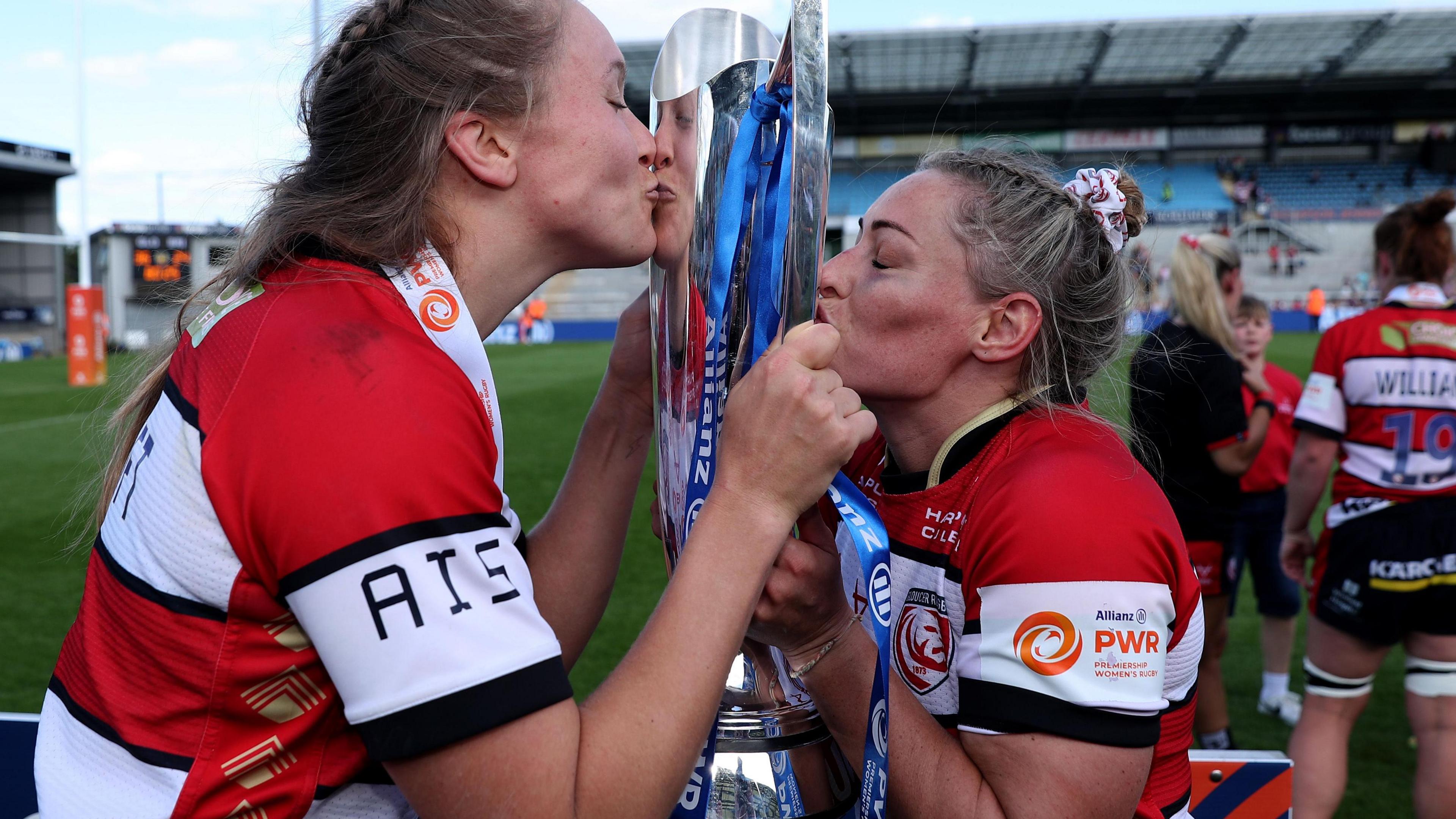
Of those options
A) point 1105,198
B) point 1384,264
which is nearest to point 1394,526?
point 1384,264

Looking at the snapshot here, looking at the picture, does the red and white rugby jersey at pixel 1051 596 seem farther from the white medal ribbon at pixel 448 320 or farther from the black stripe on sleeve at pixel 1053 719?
the white medal ribbon at pixel 448 320

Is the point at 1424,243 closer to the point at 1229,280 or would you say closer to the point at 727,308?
the point at 1229,280

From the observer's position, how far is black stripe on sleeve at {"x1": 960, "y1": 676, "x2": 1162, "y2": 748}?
126cm

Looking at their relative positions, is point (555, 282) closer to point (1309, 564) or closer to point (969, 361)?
point (1309, 564)

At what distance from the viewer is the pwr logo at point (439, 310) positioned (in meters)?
1.18

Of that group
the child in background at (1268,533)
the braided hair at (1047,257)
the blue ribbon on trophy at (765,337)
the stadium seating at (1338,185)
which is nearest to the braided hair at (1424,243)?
the child in background at (1268,533)

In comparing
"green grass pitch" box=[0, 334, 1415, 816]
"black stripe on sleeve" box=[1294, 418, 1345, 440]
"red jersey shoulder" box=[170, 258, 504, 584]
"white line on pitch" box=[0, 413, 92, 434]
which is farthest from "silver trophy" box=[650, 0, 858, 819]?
"white line on pitch" box=[0, 413, 92, 434]

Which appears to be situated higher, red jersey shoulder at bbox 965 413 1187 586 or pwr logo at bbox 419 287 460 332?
pwr logo at bbox 419 287 460 332

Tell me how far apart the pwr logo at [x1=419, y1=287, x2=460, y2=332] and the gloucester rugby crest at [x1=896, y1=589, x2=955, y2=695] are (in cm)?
78

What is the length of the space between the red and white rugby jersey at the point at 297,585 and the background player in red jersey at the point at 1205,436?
3.34 meters

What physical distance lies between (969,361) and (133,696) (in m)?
1.24

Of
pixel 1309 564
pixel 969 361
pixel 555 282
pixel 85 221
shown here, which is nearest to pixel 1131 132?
pixel 555 282

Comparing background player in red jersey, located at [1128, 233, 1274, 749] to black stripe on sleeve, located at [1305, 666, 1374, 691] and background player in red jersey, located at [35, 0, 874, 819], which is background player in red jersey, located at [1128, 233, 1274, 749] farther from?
background player in red jersey, located at [35, 0, 874, 819]

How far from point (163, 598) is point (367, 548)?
→ 0.96 feet
